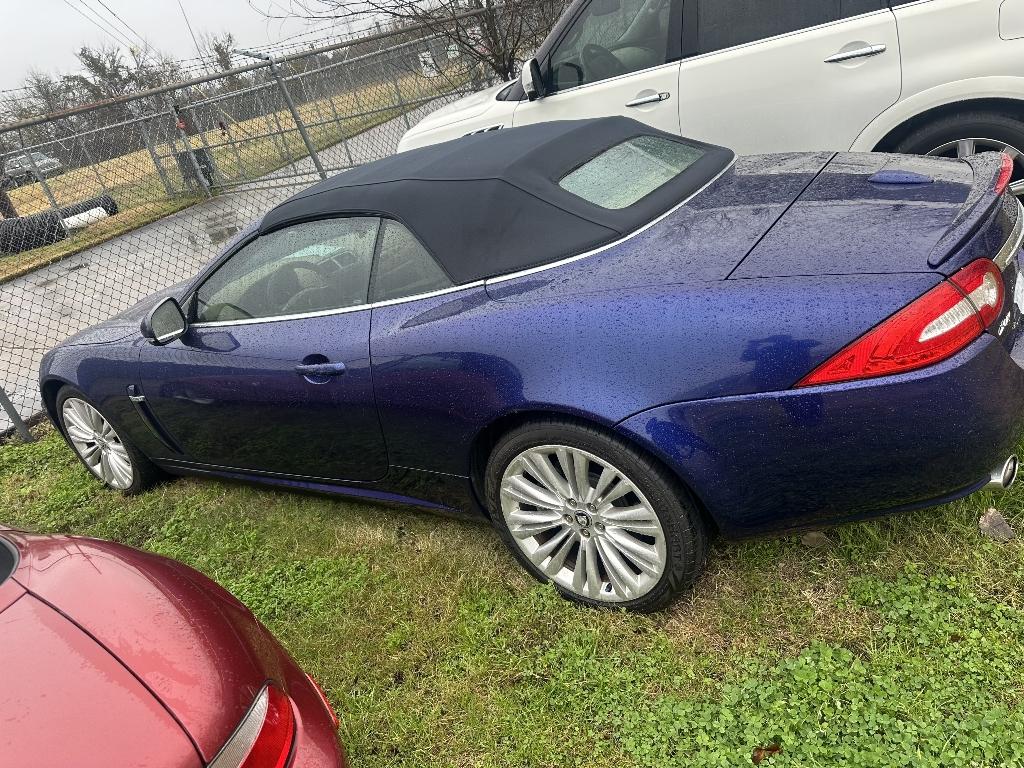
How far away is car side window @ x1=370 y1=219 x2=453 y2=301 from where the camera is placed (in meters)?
2.52

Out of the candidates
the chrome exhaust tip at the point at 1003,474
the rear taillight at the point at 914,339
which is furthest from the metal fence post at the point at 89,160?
the chrome exhaust tip at the point at 1003,474

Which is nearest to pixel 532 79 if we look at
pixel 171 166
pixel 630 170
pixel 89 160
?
pixel 630 170

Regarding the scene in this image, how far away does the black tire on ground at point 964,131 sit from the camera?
353cm

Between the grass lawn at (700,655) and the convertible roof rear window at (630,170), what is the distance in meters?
1.29

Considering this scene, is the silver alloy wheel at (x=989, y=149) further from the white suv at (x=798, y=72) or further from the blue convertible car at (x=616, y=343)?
the blue convertible car at (x=616, y=343)

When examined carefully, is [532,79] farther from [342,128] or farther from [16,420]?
[342,128]

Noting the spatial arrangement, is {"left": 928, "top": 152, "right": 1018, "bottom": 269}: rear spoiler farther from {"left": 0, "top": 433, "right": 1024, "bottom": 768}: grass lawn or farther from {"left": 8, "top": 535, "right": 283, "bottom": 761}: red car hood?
{"left": 8, "top": 535, "right": 283, "bottom": 761}: red car hood

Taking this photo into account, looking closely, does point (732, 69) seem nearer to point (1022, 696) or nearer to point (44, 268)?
point (1022, 696)

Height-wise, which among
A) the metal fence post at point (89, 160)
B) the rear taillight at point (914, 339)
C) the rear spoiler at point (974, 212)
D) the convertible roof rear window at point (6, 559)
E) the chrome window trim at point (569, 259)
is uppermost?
the metal fence post at point (89, 160)

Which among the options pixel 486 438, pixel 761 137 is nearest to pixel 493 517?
pixel 486 438

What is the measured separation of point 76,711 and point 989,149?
4.28 meters

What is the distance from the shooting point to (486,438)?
7.95 ft

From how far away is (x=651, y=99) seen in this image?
175 inches

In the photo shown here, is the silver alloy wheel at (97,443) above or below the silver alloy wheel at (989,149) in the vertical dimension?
below
